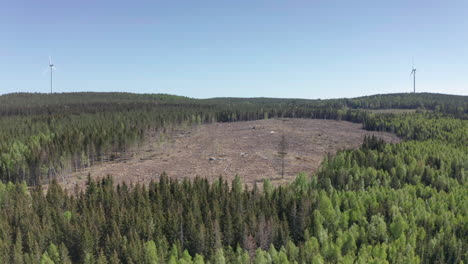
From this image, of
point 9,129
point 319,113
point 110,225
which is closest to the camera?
point 110,225

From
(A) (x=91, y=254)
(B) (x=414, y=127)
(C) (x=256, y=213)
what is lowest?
(A) (x=91, y=254)

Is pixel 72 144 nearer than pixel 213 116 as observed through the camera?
Yes

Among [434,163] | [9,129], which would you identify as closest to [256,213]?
[434,163]

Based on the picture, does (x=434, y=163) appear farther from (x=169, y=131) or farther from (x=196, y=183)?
(x=169, y=131)

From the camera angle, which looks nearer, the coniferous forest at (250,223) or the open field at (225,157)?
the coniferous forest at (250,223)

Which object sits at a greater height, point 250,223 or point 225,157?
point 225,157

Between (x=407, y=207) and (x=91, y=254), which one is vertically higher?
(x=407, y=207)

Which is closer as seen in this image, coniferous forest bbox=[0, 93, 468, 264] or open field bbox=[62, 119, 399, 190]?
coniferous forest bbox=[0, 93, 468, 264]

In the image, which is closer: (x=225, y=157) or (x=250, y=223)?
(x=250, y=223)
